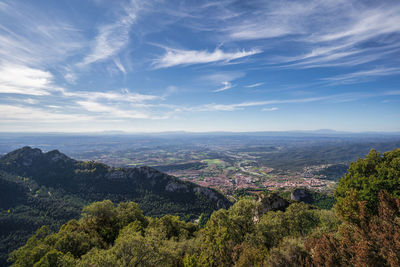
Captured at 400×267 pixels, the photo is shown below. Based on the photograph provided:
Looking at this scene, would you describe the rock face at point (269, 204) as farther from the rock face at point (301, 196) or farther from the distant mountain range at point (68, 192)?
the distant mountain range at point (68, 192)

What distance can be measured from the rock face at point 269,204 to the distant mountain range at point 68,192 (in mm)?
68760

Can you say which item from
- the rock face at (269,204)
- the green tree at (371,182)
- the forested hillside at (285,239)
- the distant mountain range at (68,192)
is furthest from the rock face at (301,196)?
the green tree at (371,182)

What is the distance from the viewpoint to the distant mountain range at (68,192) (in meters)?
98.2

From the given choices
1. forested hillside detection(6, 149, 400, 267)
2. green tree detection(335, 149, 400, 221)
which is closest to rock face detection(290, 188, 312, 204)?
forested hillside detection(6, 149, 400, 267)

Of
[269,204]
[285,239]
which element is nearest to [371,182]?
[285,239]

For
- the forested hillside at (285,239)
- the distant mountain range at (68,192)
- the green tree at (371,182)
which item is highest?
the green tree at (371,182)

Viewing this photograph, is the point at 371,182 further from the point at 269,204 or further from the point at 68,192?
the point at 68,192

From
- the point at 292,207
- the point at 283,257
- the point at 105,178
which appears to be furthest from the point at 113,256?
the point at 105,178

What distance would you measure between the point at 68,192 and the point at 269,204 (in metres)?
148

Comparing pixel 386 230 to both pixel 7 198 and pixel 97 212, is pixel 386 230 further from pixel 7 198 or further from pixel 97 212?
pixel 7 198

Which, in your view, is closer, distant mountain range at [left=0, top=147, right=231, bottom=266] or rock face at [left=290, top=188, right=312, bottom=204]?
distant mountain range at [left=0, top=147, right=231, bottom=266]

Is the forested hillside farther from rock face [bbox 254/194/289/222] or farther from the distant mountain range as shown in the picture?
the distant mountain range

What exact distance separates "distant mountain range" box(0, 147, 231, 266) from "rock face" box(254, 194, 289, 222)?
226 feet

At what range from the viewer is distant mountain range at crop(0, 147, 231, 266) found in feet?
322
